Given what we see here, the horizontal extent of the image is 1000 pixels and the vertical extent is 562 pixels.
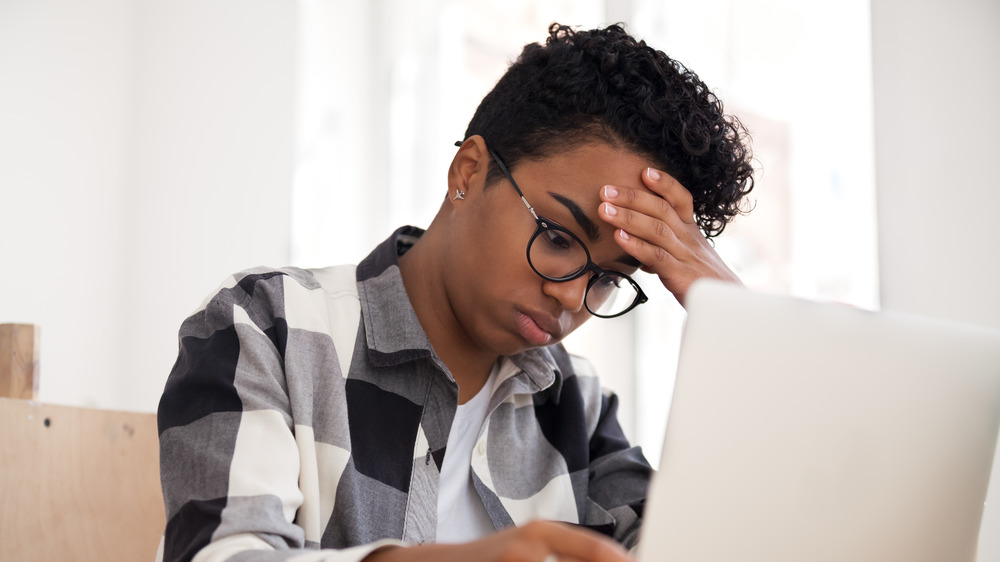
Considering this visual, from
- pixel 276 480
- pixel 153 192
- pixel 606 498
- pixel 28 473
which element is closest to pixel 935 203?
pixel 606 498

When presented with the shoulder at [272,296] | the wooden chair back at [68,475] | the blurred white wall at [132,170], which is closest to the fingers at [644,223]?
the shoulder at [272,296]

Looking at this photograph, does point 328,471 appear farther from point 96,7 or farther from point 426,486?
point 96,7

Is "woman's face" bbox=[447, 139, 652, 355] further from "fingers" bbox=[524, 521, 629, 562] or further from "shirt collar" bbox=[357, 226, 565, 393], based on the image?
"fingers" bbox=[524, 521, 629, 562]

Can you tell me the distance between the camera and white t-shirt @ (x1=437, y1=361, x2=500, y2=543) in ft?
3.36

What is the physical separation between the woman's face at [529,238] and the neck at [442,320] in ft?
0.20

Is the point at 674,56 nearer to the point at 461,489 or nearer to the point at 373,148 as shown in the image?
the point at 461,489

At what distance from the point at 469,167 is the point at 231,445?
507 millimetres

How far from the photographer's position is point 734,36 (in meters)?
1.98

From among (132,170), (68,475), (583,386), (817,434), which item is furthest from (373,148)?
(817,434)

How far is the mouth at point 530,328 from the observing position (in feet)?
3.28

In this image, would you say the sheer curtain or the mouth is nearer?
the mouth

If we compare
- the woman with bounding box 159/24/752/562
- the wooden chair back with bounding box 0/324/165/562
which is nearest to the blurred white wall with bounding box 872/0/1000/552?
the woman with bounding box 159/24/752/562

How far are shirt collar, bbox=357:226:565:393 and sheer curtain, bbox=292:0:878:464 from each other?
0.19m

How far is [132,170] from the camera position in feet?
9.49
